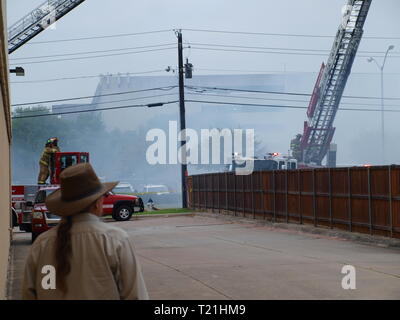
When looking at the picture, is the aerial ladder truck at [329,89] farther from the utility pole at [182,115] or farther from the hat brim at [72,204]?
the hat brim at [72,204]

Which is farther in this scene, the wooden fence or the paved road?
the wooden fence

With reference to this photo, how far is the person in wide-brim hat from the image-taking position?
12.0 ft

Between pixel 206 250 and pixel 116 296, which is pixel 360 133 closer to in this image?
Result: pixel 206 250

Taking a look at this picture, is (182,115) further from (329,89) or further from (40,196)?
(40,196)

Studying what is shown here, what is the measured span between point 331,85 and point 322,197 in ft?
57.1

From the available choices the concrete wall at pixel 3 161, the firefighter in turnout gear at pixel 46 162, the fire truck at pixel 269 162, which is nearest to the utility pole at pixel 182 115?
the fire truck at pixel 269 162

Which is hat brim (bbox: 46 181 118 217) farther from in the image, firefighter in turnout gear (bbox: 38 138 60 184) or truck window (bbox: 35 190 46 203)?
firefighter in turnout gear (bbox: 38 138 60 184)

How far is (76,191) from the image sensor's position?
3787 millimetres

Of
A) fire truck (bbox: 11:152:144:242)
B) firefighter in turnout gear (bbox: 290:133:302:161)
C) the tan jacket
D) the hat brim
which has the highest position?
firefighter in turnout gear (bbox: 290:133:302:161)

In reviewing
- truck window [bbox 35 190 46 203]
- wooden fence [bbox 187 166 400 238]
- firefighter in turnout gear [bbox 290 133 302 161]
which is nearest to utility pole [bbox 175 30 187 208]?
firefighter in turnout gear [bbox 290 133 302 161]

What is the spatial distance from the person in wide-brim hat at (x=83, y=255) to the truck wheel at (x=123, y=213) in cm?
2455

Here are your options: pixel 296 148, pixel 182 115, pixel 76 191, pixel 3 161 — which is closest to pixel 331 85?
pixel 296 148
